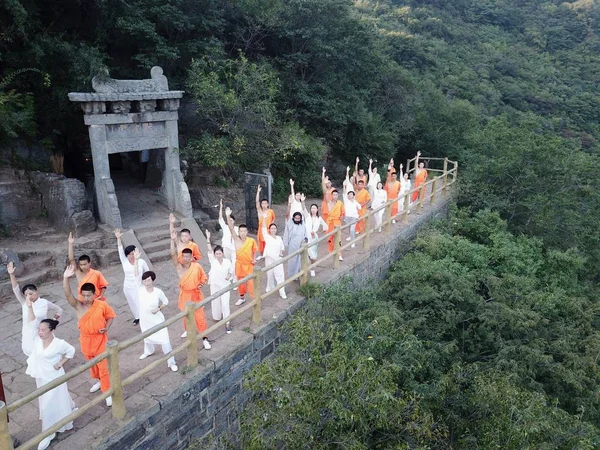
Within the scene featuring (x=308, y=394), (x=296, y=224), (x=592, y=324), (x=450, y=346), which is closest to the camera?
(x=308, y=394)

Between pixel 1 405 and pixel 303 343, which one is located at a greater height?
pixel 1 405

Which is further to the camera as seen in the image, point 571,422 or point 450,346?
point 450,346

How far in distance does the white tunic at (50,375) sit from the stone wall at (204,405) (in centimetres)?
62

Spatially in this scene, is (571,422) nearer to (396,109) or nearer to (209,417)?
(209,417)

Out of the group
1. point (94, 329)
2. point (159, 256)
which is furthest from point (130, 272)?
point (159, 256)

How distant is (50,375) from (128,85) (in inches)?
268

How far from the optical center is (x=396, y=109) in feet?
66.6

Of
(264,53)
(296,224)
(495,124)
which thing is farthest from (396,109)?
(296,224)

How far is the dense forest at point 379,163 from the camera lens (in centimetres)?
500

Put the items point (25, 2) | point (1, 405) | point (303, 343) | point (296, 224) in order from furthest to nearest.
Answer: point (25, 2) → point (296, 224) → point (303, 343) → point (1, 405)

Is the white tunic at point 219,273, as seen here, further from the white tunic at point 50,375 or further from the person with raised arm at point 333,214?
the person with raised arm at point 333,214

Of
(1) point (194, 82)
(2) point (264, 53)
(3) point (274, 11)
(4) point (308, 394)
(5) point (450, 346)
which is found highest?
(3) point (274, 11)

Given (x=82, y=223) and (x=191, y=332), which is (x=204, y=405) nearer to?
(x=191, y=332)

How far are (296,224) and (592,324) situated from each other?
25.2 feet
